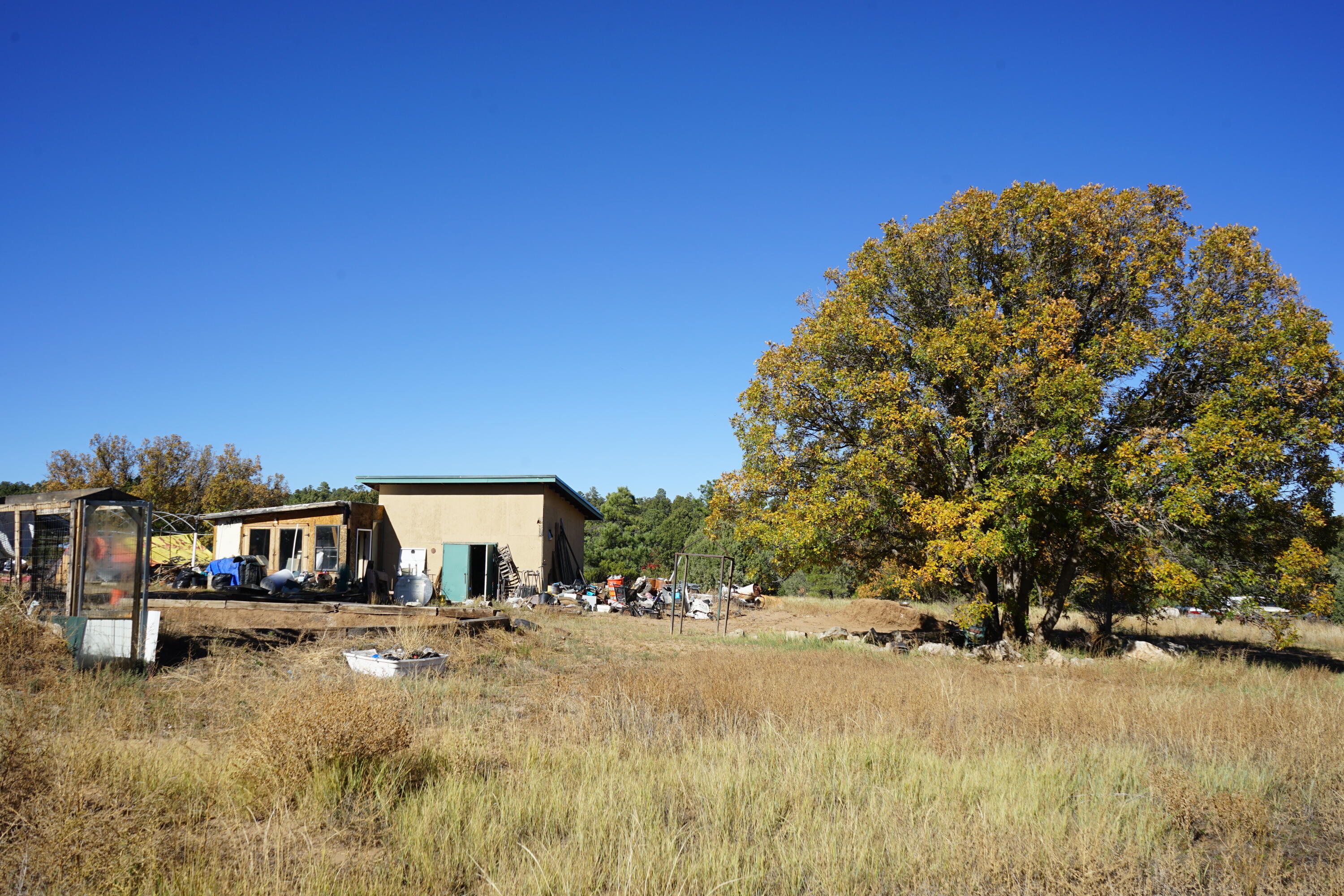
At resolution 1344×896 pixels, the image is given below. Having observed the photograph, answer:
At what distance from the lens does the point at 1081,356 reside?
1628 centimetres

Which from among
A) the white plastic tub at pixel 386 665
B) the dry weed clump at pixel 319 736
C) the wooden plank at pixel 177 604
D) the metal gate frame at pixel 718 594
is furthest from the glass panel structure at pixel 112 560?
the metal gate frame at pixel 718 594

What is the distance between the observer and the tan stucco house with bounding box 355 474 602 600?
1116 inches

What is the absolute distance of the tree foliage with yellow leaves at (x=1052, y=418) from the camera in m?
14.4

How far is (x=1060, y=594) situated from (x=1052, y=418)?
457 centimetres

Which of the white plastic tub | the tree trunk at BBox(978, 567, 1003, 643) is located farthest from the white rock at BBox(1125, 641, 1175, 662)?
the white plastic tub

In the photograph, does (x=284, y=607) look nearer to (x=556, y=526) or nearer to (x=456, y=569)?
(x=456, y=569)

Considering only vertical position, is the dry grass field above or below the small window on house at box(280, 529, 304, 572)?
below

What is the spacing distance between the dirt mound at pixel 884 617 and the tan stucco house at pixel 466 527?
10754mm

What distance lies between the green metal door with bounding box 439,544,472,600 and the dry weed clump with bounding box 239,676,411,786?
895 inches

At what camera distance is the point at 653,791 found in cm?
570

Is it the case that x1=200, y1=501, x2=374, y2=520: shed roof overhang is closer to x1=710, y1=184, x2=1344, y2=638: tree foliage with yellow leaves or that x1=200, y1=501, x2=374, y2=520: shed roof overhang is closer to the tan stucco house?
the tan stucco house

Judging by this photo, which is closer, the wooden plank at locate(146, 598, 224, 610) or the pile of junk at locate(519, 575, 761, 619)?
the wooden plank at locate(146, 598, 224, 610)

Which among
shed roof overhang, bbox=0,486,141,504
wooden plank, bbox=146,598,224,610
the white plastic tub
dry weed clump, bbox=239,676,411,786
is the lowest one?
the white plastic tub

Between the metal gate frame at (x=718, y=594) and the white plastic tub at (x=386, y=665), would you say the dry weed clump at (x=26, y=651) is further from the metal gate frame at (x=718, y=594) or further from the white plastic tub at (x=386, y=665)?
the metal gate frame at (x=718, y=594)
